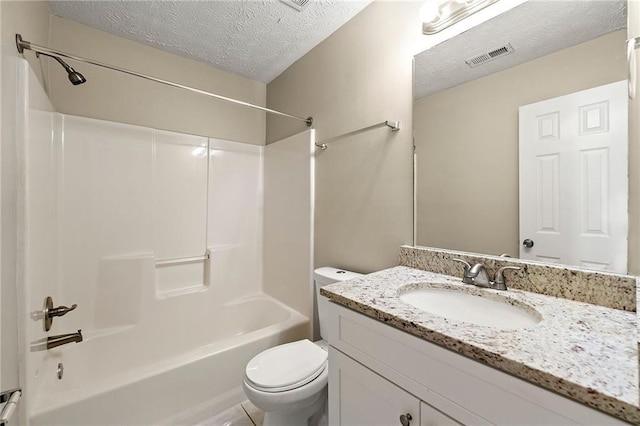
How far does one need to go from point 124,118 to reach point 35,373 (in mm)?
1626

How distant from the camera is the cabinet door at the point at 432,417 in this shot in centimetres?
62

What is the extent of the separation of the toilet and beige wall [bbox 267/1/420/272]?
1.11ft

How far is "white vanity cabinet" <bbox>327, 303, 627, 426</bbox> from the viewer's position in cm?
51

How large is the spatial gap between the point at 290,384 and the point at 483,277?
3.13ft

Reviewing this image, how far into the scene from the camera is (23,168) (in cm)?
106

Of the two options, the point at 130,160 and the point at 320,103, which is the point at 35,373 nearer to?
the point at 130,160

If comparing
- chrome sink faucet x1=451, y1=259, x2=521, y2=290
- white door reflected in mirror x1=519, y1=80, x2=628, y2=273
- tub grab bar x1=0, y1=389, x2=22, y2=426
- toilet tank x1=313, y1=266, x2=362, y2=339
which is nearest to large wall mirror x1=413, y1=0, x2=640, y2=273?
white door reflected in mirror x1=519, y1=80, x2=628, y2=273

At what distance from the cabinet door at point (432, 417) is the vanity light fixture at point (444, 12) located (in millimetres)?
1506

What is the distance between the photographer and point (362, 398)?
837 millimetres

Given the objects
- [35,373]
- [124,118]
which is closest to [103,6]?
[124,118]

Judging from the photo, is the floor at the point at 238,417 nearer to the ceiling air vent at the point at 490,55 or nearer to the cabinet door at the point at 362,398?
the cabinet door at the point at 362,398

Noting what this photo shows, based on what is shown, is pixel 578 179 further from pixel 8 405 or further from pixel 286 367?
pixel 8 405

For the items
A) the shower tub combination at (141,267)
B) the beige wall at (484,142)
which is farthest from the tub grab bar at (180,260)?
the beige wall at (484,142)

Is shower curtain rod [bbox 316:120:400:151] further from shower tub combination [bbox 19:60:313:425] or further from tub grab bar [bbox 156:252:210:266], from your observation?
tub grab bar [bbox 156:252:210:266]
